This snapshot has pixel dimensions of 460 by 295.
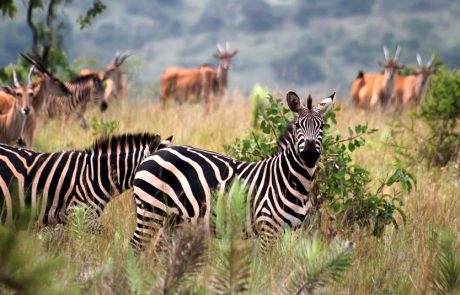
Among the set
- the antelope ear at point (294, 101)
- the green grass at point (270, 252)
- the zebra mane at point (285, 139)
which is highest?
the antelope ear at point (294, 101)

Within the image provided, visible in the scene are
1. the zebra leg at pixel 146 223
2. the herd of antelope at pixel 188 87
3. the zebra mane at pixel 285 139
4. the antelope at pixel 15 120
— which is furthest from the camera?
the herd of antelope at pixel 188 87

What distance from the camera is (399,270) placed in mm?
5172

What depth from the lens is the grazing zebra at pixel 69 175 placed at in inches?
227

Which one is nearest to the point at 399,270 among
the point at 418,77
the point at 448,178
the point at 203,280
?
the point at 203,280

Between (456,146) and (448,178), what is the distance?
1218 millimetres

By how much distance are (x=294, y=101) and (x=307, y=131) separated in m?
0.28

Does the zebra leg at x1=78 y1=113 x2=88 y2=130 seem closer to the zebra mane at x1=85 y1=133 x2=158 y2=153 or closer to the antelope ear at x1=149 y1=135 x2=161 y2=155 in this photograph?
the zebra mane at x1=85 y1=133 x2=158 y2=153

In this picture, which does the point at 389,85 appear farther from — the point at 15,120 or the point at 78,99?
the point at 15,120

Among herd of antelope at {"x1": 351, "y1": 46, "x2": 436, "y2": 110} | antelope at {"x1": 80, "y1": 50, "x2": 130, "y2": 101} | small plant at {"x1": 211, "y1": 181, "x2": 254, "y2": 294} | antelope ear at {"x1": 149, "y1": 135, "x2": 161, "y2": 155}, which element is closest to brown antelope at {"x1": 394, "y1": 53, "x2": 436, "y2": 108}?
herd of antelope at {"x1": 351, "y1": 46, "x2": 436, "y2": 110}

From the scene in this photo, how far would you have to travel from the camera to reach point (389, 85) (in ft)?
67.2

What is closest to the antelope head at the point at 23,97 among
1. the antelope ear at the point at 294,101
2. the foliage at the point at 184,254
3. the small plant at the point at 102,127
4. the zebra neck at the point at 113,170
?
the small plant at the point at 102,127

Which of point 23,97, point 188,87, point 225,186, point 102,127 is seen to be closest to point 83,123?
point 23,97

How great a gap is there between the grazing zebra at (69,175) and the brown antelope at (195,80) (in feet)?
49.9

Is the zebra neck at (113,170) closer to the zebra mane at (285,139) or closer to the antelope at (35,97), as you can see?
the zebra mane at (285,139)
